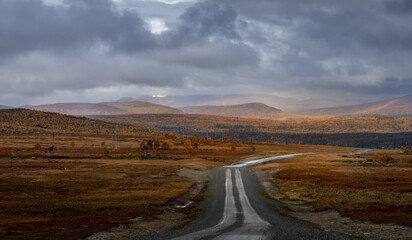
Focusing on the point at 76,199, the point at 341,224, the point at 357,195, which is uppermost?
the point at 341,224

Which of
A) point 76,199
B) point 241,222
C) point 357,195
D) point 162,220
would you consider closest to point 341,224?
point 241,222

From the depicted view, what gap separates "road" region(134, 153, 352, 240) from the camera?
704 inches

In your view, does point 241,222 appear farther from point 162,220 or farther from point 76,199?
→ point 76,199

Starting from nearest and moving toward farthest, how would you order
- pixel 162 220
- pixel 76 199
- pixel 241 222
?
pixel 241 222
pixel 162 220
pixel 76 199

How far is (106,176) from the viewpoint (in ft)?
168

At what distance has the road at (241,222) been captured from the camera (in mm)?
17875

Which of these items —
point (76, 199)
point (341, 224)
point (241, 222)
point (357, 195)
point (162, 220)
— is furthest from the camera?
point (357, 195)

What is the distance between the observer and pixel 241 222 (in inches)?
894

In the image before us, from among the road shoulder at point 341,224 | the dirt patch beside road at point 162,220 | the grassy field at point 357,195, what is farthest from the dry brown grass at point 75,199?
the grassy field at point 357,195

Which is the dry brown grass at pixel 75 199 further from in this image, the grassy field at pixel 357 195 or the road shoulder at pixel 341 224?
the grassy field at pixel 357 195

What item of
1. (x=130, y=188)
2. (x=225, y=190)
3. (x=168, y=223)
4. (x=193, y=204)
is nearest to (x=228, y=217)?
(x=168, y=223)

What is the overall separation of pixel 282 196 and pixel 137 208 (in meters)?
15.6

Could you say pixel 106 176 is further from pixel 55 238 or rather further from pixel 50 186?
pixel 55 238

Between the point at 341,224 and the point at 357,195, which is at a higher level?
the point at 341,224
